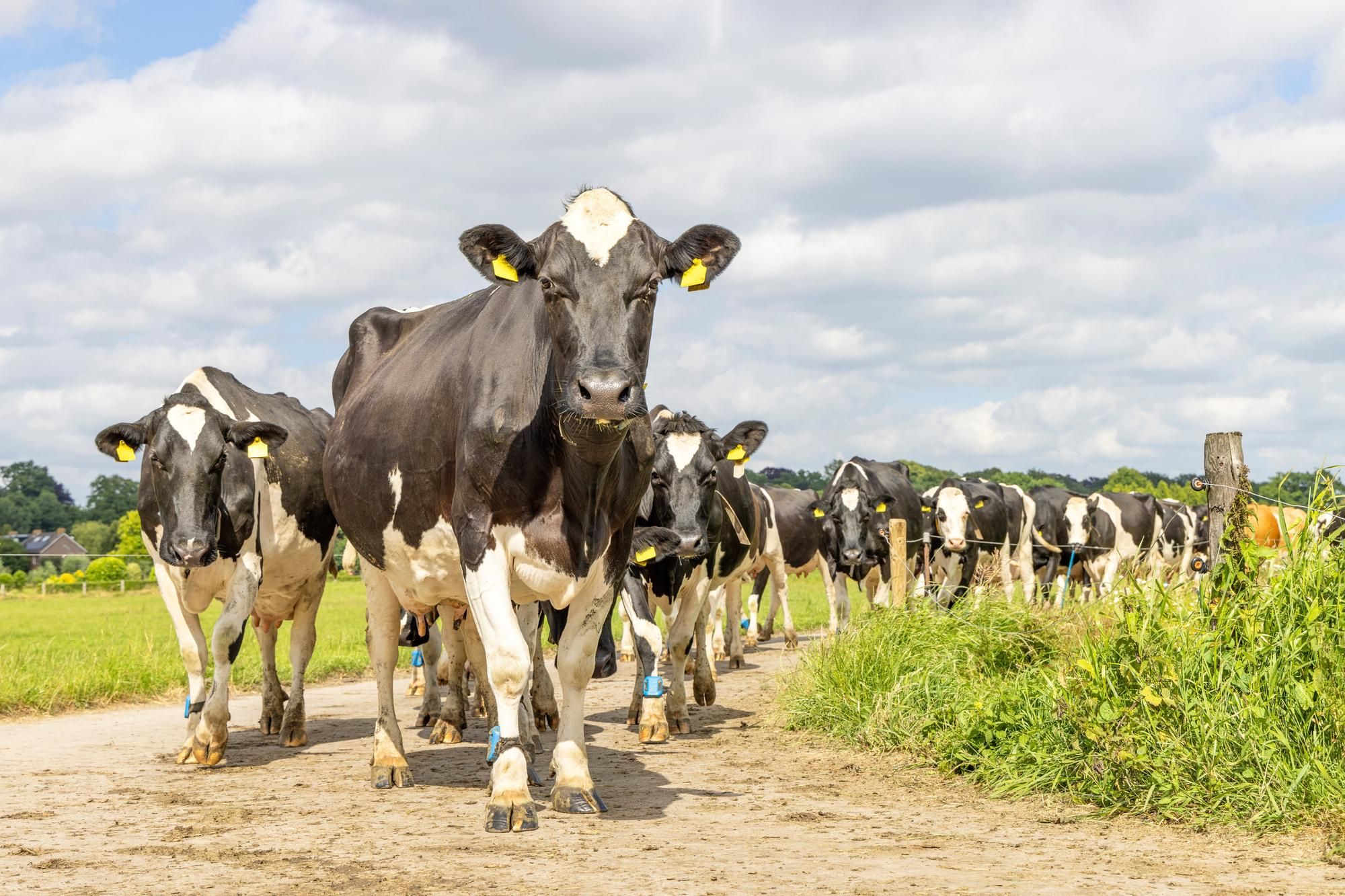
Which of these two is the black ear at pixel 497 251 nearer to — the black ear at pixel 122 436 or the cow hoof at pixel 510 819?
the cow hoof at pixel 510 819

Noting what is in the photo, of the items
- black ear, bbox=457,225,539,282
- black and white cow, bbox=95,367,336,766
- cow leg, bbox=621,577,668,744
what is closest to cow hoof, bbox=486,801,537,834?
black ear, bbox=457,225,539,282

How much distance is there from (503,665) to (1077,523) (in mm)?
22009

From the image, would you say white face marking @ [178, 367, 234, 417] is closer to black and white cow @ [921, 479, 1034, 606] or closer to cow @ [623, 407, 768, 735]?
cow @ [623, 407, 768, 735]

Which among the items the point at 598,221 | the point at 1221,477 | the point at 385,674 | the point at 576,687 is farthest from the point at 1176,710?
the point at 385,674

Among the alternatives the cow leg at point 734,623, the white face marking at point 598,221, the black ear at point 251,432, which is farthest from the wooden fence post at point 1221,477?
the cow leg at point 734,623

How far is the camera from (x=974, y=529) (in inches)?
831

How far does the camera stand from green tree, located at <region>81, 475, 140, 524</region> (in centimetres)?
13250

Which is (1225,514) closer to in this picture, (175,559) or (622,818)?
(622,818)

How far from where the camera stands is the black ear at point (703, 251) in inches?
264

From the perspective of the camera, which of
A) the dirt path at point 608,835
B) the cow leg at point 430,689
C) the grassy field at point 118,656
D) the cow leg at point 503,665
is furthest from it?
the grassy field at point 118,656

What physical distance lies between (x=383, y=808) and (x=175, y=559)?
102 inches

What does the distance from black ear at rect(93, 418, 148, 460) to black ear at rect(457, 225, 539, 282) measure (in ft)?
12.7

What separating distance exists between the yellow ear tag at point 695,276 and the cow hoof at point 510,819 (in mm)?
2721

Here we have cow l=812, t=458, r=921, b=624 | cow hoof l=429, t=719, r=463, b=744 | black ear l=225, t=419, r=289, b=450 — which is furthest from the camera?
cow l=812, t=458, r=921, b=624
